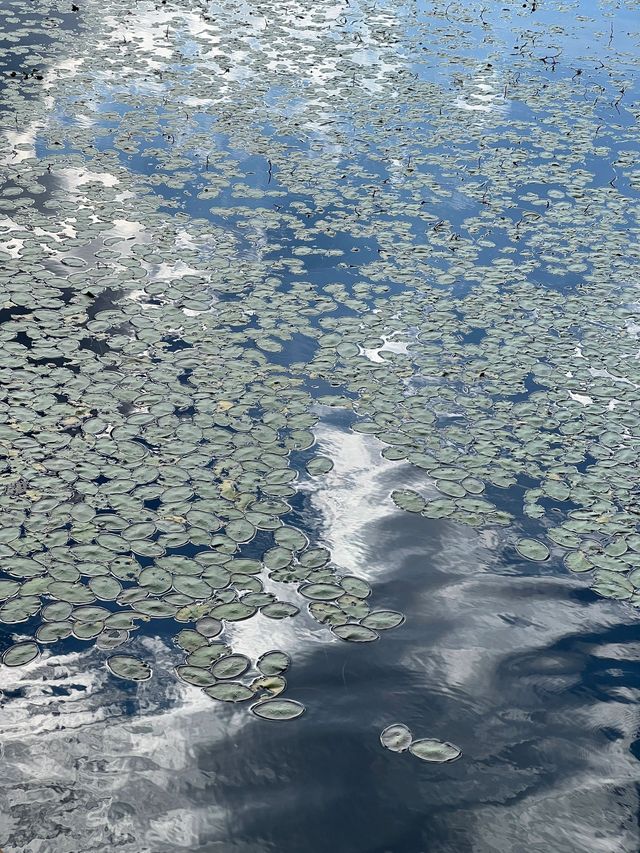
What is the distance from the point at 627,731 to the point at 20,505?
2930mm

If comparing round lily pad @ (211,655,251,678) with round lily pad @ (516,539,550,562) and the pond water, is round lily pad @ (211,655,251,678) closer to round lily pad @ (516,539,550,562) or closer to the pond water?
the pond water

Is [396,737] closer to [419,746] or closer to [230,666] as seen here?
[419,746]

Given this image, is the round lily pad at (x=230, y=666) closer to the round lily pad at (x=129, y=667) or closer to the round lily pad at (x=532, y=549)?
the round lily pad at (x=129, y=667)

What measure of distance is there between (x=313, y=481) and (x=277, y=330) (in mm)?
1498

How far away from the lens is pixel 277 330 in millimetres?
5934

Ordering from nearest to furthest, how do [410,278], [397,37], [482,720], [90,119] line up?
[482,720]
[410,278]
[90,119]
[397,37]

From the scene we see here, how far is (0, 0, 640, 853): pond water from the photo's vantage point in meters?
3.37

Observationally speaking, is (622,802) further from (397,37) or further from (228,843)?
(397,37)

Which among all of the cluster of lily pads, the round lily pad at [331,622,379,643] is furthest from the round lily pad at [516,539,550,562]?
the round lily pad at [331,622,379,643]

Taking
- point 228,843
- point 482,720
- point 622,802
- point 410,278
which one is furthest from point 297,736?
point 410,278

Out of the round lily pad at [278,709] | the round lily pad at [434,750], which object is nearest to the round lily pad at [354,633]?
the round lily pad at [278,709]

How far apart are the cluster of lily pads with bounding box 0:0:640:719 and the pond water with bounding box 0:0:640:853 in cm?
2

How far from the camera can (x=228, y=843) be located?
3.12 meters

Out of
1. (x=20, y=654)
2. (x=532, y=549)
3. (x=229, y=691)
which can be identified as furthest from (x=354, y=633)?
(x=20, y=654)
